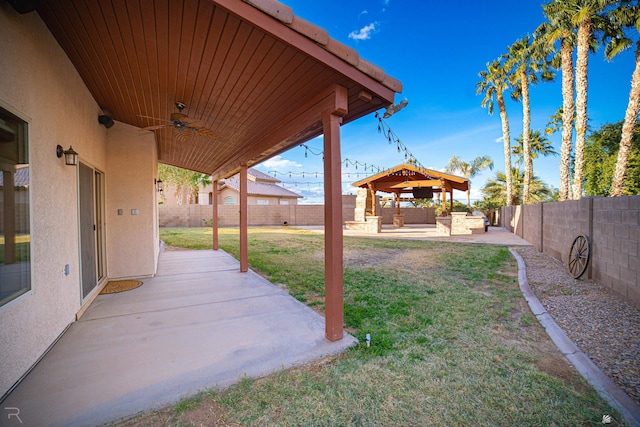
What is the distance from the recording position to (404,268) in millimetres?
6539

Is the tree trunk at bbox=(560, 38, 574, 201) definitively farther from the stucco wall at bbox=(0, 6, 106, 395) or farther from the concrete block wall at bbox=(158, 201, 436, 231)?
the stucco wall at bbox=(0, 6, 106, 395)

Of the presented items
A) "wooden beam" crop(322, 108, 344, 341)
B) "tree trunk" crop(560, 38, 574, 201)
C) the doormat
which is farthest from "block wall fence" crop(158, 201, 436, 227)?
"wooden beam" crop(322, 108, 344, 341)

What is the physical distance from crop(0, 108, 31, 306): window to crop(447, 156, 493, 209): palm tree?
129 feet

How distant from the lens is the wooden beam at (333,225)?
2914mm

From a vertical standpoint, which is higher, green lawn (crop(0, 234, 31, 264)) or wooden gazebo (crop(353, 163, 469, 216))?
wooden gazebo (crop(353, 163, 469, 216))

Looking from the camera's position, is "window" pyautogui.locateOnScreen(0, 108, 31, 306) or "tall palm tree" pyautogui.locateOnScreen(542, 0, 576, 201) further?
"tall palm tree" pyautogui.locateOnScreen(542, 0, 576, 201)

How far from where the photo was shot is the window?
2.08 m

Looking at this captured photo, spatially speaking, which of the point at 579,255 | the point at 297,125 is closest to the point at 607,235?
the point at 579,255

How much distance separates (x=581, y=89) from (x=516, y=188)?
13.7 m

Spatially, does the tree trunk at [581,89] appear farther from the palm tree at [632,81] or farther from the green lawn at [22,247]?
the green lawn at [22,247]

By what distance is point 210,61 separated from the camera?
2.84 m

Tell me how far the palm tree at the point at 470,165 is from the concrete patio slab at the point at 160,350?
37534 mm

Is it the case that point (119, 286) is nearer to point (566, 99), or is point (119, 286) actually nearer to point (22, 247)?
point (22, 247)

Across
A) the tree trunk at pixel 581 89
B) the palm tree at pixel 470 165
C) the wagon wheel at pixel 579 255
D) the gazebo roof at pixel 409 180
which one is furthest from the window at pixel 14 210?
the palm tree at pixel 470 165
